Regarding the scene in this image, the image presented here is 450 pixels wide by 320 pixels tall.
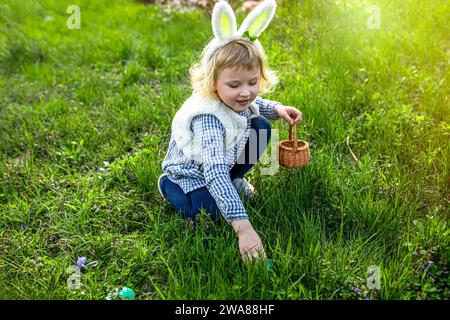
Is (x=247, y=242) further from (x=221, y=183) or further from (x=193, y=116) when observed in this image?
(x=193, y=116)

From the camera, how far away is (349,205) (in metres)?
2.58

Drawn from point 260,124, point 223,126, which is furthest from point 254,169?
point 223,126

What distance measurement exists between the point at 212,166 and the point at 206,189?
23cm

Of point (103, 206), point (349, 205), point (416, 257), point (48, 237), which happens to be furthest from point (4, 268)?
point (416, 257)

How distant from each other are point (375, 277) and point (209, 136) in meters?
0.97

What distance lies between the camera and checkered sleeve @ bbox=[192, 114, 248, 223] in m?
2.28

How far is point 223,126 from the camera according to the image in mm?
2508

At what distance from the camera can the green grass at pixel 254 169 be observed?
2258 millimetres

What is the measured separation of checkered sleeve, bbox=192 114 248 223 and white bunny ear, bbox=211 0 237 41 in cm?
40

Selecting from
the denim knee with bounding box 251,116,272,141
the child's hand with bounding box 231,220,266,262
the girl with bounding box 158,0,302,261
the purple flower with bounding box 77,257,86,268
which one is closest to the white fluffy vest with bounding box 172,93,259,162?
the girl with bounding box 158,0,302,261

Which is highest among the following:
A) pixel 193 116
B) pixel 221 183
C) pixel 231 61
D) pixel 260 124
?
pixel 231 61

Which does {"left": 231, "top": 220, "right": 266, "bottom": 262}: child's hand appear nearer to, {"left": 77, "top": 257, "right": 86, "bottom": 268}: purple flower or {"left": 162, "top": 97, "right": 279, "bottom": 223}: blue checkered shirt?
{"left": 162, "top": 97, "right": 279, "bottom": 223}: blue checkered shirt

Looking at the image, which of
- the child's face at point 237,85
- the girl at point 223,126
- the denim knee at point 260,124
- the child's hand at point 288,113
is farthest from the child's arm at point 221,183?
the child's hand at point 288,113

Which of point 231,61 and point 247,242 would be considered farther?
point 231,61
